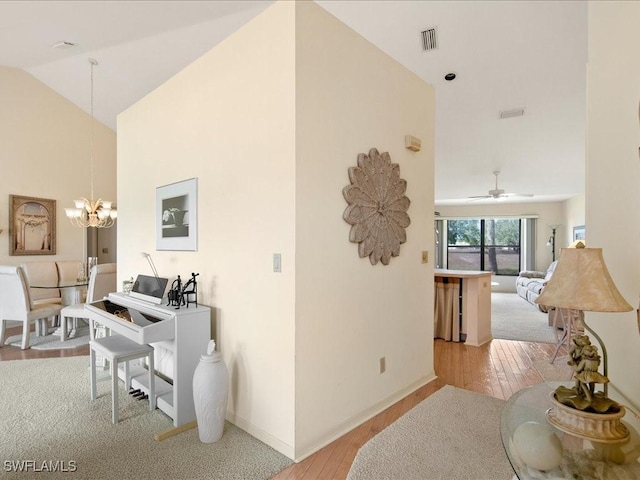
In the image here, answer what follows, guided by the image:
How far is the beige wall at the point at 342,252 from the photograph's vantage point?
2238mm

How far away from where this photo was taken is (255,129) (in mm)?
2439

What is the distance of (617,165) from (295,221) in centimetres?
159

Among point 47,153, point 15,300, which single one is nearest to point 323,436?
point 15,300

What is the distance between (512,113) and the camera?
509 centimetres

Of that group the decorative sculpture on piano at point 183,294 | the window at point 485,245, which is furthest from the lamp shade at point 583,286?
the window at point 485,245

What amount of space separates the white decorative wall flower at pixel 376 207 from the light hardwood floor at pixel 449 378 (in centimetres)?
120

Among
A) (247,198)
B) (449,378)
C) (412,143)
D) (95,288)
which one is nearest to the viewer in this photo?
(247,198)

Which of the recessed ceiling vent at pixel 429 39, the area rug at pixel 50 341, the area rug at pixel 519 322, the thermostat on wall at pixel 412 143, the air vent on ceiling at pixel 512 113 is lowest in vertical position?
the area rug at pixel 519 322

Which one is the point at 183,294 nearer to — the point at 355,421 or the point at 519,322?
the point at 355,421

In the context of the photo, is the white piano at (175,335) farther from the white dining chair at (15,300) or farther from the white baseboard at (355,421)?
the white dining chair at (15,300)

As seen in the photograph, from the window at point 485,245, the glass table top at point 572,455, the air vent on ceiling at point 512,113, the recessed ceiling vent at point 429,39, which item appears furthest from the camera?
the window at point 485,245

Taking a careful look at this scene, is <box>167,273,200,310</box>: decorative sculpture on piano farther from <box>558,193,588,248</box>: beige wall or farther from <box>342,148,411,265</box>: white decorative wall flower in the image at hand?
<box>558,193,588,248</box>: beige wall

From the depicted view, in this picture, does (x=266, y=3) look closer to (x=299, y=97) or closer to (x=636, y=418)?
(x=299, y=97)

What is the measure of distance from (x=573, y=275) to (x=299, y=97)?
66.9 inches
